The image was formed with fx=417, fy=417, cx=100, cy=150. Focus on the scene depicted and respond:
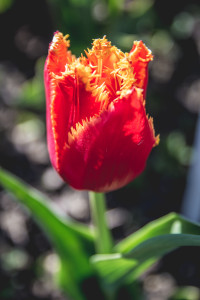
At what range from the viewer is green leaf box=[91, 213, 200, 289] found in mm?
724

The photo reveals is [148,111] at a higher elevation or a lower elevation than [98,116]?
lower

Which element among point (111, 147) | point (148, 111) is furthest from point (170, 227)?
point (148, 111)

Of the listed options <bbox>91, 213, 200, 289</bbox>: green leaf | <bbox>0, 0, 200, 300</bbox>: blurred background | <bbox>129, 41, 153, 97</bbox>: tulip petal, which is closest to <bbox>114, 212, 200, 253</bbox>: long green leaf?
<bbox>91, 213, 200, 289</bbox>: green leaf

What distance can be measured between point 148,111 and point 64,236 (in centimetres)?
98

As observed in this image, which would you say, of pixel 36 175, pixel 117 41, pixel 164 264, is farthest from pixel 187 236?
pixel 117 41

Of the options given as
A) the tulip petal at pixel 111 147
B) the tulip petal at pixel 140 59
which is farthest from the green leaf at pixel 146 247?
the tulip petal at pixel 140 59

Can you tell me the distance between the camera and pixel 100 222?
2.94ft

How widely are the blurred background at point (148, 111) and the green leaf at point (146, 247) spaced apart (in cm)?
39

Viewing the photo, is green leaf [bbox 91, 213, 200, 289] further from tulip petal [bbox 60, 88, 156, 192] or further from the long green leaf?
tulip petal [bbox 60, 88, 156, 192]

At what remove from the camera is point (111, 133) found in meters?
0.64

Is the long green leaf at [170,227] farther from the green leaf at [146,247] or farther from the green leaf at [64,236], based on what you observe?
the green leaf at [64,236]

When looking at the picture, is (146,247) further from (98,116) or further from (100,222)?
(98,116)

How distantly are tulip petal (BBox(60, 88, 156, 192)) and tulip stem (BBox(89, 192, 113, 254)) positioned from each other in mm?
130

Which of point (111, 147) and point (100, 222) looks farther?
point (100, 222)
